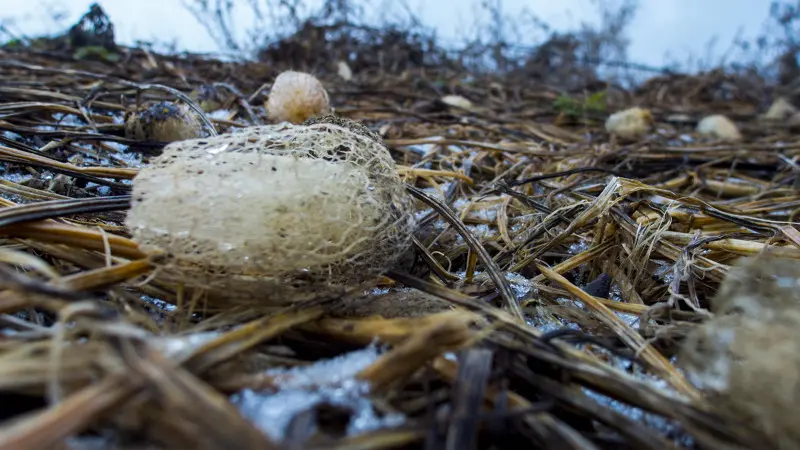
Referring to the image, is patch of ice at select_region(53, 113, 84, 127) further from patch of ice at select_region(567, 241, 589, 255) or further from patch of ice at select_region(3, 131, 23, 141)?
patch of ice at select_region(567, 241, 589, 255)

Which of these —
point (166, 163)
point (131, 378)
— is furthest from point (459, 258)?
point (131, 378)

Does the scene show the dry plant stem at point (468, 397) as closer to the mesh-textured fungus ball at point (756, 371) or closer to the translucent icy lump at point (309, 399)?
the translucent icy lump at point (309, 399)

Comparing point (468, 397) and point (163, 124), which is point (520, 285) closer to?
point (468, 397)

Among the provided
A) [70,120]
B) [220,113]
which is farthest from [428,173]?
[70,120]

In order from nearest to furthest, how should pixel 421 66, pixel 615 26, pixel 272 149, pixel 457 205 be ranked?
pixel 272 149, pixel 457 205, pixel 421 66, pixel 615 26

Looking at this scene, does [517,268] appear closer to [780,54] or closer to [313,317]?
[313,317]
